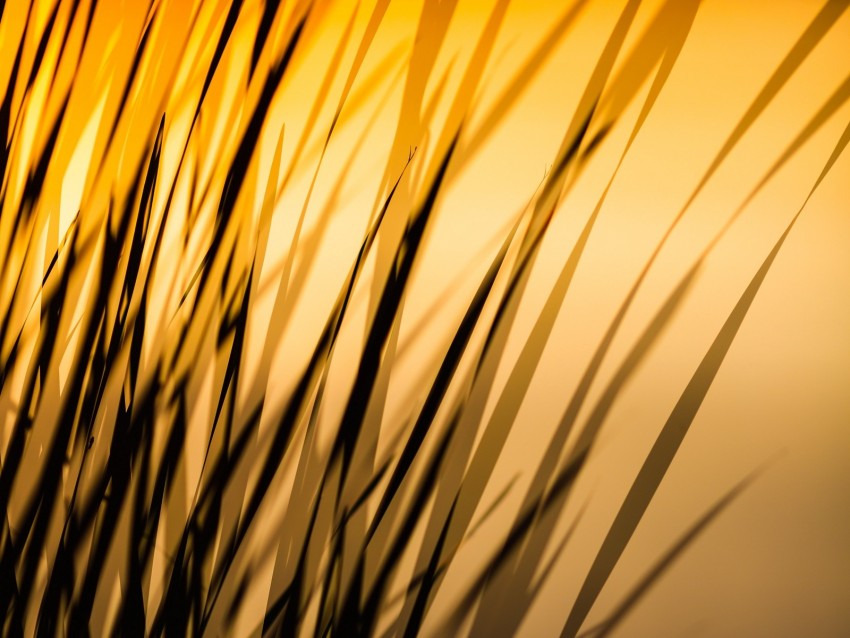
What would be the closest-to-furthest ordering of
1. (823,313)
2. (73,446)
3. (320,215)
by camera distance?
1. (823,313)
2. (320,215)
3. (73,446)

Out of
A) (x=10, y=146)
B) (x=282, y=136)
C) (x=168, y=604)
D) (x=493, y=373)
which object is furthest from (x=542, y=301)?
(x=10, y=146)

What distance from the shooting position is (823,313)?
454 millimetres

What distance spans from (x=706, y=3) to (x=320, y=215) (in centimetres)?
38

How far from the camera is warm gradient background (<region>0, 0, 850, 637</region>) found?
0.45 metres

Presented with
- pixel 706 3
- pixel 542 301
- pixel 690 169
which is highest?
pixel 706 3

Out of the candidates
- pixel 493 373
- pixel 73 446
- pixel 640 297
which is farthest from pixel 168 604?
pixel 640 297

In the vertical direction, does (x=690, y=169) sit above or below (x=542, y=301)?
above

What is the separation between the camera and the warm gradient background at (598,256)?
0.45 meters

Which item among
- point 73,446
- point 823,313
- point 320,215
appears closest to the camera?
point 823,313

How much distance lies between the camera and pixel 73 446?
73 cm

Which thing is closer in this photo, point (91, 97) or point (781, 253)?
point (781, 253)

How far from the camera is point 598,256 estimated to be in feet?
1.68

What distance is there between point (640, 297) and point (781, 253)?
0.34ft

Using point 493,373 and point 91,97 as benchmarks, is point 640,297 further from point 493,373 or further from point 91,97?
point 91,97
